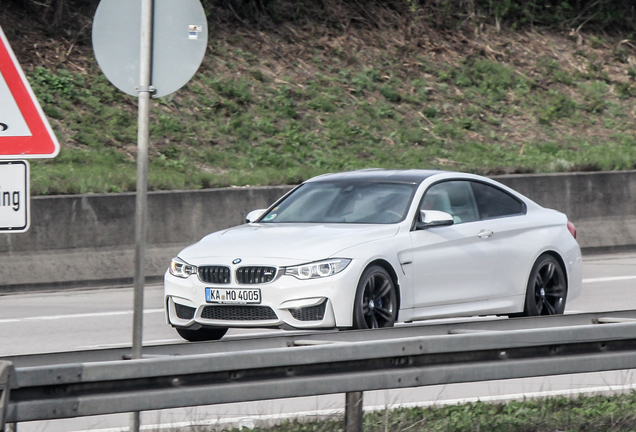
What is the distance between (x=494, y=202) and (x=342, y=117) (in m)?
12.4

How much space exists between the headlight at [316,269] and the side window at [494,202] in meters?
2.14

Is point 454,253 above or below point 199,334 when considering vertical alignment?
above

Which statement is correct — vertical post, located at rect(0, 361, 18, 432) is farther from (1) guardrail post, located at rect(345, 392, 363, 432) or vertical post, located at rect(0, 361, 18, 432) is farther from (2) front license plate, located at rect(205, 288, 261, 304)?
(2) front license plate, located at rect(205, 288, 261, 304)

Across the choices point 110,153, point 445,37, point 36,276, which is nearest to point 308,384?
point 36,276

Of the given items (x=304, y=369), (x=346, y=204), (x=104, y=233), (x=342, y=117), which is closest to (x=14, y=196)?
(x=304, y=369)

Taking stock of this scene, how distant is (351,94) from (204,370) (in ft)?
63.1

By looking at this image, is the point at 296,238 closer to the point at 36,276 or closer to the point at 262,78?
the point at 36,276

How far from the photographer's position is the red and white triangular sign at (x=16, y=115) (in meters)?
4.72

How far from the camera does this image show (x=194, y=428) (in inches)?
223

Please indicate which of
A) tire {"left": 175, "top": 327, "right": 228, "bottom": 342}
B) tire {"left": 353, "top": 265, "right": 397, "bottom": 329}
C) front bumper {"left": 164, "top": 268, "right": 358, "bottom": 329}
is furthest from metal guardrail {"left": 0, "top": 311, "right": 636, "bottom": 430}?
tire {"left": 175, "top": 327, "right": 228, "bottom": 342}

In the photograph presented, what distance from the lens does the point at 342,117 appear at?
22344 millimetres

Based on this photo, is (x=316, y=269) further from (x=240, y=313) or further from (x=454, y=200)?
(x=454, y=200)

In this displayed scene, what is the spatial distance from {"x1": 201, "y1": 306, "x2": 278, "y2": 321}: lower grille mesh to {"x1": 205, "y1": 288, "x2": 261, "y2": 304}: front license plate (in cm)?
6

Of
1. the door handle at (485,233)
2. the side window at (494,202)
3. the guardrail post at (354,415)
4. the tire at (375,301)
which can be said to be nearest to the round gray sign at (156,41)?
the guardrail post at (354,415)
